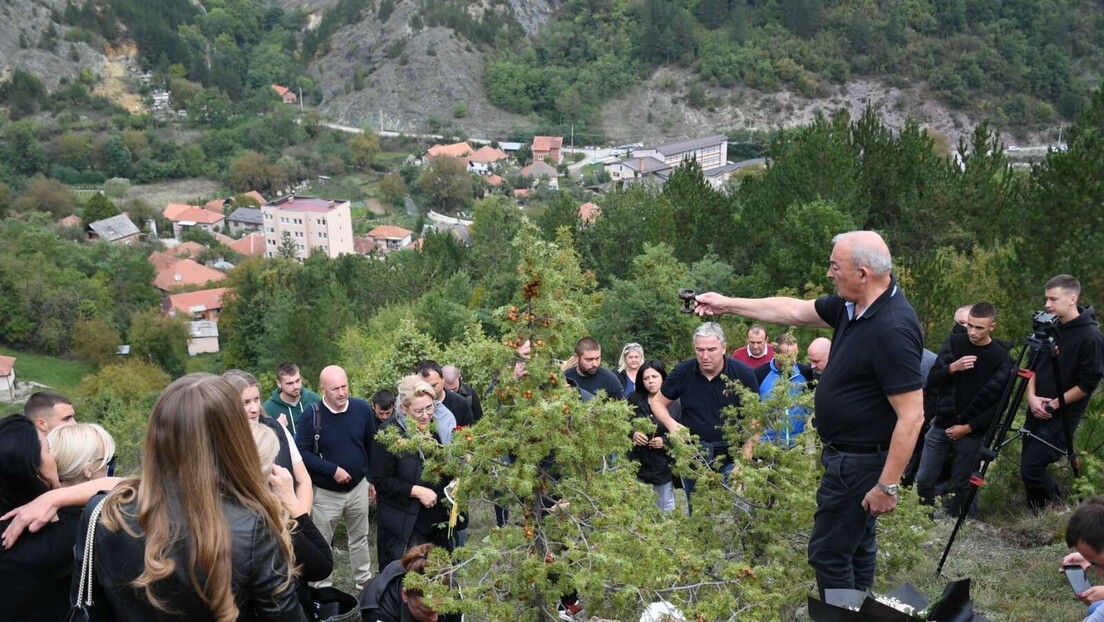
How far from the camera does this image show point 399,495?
18.9 feet

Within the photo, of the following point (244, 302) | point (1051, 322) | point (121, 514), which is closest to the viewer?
point (121, 514)

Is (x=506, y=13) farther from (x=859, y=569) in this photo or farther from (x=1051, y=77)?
(x=859, y=569)

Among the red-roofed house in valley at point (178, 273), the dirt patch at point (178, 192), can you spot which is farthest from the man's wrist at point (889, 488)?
the dirt patch at point (178, 192)

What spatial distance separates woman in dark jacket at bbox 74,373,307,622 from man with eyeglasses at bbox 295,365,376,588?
3.77 m

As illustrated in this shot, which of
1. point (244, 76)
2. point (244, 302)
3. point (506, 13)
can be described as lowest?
point (244, 302)

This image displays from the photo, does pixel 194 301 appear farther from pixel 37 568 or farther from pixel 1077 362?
pixel 37 568

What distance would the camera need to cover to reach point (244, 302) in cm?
4969

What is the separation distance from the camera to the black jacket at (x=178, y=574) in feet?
7.57

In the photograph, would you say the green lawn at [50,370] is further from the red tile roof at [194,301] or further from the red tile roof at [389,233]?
the red tile roof at [389,233]

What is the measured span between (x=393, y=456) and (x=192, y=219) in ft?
267

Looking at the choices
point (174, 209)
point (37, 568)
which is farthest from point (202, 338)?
point (37, 568)

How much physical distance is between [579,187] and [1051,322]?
78.4 meters

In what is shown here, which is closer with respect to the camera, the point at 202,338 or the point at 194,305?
the point at 202,338

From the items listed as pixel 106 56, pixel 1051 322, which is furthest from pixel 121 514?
pixel 106 56
